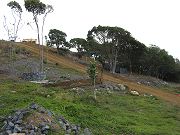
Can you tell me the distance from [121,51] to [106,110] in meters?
43.1

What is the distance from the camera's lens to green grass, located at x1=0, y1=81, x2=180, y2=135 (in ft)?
73.0

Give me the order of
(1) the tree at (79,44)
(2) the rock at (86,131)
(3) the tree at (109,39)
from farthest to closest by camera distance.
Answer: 1. (1) the tree at (79,44)
2. (3) the tree at (109,39)
3. (2) the rock at (86,131)

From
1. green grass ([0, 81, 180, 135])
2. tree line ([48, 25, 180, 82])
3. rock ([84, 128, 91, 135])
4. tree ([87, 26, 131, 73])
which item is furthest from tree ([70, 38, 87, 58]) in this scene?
rock ([84, 128, 91, 135])

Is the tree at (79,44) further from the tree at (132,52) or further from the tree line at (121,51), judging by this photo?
the tree at (132,52)

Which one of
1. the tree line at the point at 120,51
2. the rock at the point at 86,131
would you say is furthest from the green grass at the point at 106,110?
the tree line at the point at 120,51

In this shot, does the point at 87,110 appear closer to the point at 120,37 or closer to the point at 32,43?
the point at 120,37

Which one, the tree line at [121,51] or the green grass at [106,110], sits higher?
the tree line at [121,51]

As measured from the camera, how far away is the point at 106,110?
2797cm

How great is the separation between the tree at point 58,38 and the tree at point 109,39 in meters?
10.2

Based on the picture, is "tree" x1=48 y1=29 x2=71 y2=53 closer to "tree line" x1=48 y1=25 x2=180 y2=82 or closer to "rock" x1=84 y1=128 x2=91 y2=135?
"tree line" x1=48 y1=25 x2=180 y2=82

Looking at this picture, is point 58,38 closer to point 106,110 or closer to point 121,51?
point 121,51

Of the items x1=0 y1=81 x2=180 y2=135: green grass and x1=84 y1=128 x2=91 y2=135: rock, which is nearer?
x1=84 y1=128 x2=91 y2=135: rock

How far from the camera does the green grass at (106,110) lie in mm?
22250

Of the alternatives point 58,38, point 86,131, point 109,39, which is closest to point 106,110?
point 86,131
